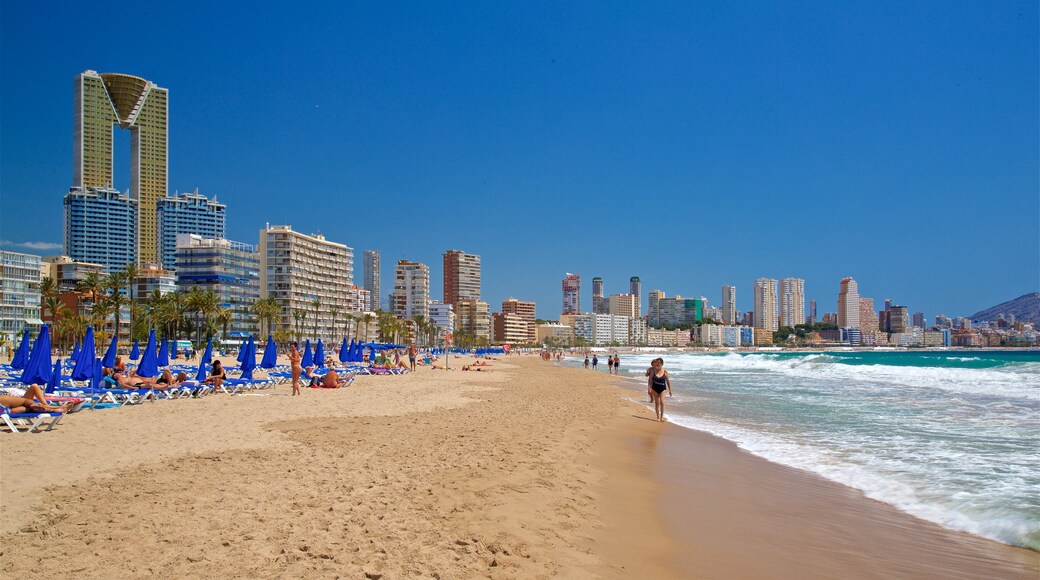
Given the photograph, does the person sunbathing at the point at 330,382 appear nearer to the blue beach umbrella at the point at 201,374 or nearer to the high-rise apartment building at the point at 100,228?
the blue beach umbrella at the point at 201,374

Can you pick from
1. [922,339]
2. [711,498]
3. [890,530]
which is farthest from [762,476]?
[922,339]

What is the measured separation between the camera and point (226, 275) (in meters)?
99.5

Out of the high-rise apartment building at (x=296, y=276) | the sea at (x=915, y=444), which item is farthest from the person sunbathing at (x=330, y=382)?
the high-rise apartment building at (x=296, y=276)

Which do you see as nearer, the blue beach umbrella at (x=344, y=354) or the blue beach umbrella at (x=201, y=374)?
the blue beach umbrella at (x=201, y=374)

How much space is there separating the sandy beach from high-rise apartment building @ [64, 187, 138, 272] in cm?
16756

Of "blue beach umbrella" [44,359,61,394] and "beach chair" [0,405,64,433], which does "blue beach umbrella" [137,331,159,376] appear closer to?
"blue beach umbrella" [44,359,61,394]

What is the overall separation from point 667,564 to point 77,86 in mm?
236140

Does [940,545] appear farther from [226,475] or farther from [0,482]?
[0,482]

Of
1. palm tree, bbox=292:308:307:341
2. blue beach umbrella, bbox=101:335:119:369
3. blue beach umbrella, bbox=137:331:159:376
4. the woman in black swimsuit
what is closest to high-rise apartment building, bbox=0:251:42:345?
palm tree, bbox=292:308:307:341

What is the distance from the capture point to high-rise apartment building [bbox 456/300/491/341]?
174 metres

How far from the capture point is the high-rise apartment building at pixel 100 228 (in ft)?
490

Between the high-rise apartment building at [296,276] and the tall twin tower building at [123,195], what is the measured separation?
67.4m

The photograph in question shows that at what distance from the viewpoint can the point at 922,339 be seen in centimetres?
19612

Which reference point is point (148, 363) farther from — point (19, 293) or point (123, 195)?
point (123, 195)
